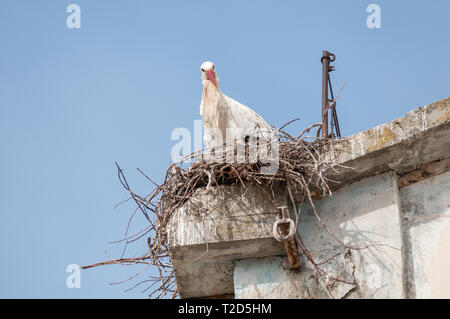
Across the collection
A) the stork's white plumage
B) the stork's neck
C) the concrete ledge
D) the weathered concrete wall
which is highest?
the stork's neck

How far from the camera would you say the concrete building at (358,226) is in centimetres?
529

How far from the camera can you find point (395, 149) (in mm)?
5531

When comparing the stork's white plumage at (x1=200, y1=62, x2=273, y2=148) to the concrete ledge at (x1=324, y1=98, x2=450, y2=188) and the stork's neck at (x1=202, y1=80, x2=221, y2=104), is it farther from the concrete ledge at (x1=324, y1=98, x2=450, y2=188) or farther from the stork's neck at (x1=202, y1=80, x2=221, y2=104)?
the concrete ledge at (x1=324, y1=98, x2=450, y2=188)

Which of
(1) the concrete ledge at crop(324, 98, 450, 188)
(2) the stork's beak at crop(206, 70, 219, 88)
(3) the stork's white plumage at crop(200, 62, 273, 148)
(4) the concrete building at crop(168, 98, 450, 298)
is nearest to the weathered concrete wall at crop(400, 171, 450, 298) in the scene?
(4) the concrete building at crop(168, 98, 450, 298)

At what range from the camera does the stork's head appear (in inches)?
316

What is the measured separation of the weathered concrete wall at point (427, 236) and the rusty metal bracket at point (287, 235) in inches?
28.6

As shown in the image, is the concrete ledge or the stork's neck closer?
the concrete ledge

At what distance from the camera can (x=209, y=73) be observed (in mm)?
8094

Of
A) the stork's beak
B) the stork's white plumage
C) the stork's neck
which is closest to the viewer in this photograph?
the stork's white plumage

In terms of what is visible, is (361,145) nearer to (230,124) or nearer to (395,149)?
(395,149)

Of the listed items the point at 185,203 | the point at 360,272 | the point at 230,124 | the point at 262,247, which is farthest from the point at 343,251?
the point at 230,124

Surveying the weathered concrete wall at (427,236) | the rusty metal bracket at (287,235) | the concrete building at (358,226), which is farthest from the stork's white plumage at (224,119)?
the weathered concrete wall at (427,236)
